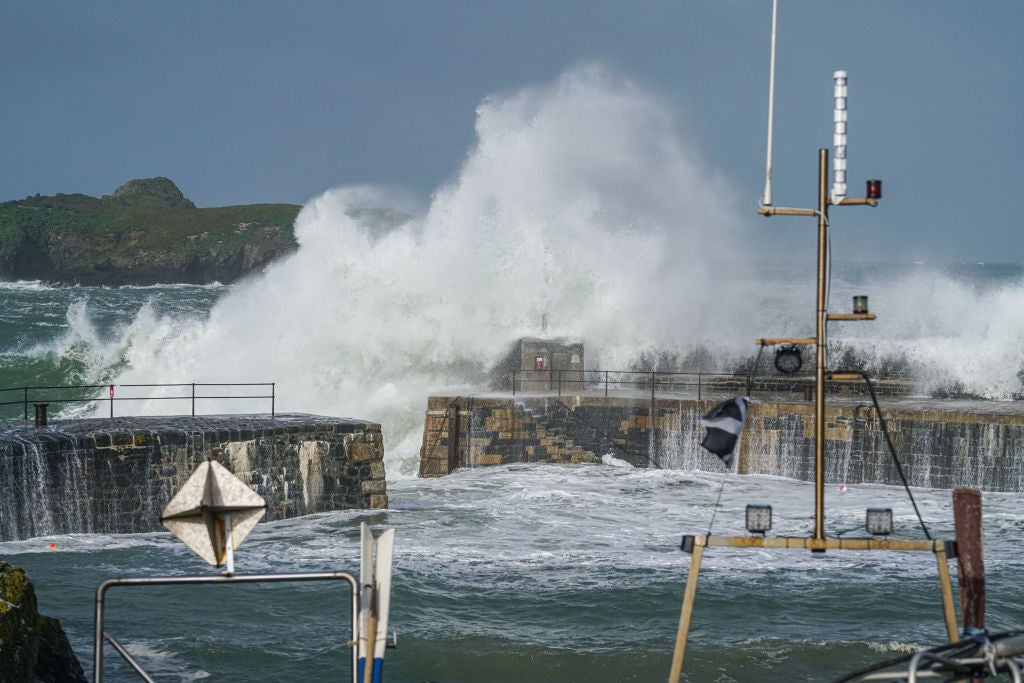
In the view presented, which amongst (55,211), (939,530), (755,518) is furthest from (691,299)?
(55,211)

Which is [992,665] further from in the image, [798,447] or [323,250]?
[323,250]

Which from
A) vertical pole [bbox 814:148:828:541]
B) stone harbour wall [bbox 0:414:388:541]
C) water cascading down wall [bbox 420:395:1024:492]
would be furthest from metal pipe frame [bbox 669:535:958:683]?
water cascading down wall [bbox 420:395:1024:492]

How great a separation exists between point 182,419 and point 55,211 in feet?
263

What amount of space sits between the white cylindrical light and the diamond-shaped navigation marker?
3.91 metres

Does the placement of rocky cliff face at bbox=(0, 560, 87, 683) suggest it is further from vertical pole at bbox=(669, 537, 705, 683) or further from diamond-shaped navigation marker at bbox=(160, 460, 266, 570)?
vertical pole at bbox=(669, 537, 705, 683)

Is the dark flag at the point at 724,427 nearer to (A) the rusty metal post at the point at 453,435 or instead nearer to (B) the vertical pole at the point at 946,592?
(B) the vertical pole at the point at 946,592

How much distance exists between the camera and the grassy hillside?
3241 inches

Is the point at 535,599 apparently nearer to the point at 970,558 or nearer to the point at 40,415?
the point at 970,558

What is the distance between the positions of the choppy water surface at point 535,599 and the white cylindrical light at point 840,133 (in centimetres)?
434

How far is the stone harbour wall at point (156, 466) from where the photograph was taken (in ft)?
45.6

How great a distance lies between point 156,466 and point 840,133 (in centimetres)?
993

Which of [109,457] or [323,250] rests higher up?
[323,250]

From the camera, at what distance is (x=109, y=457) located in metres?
14.4

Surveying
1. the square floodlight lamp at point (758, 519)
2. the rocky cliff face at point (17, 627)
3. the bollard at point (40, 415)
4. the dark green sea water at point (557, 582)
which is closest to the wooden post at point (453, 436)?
the dark green sea water at point (557, 582)
